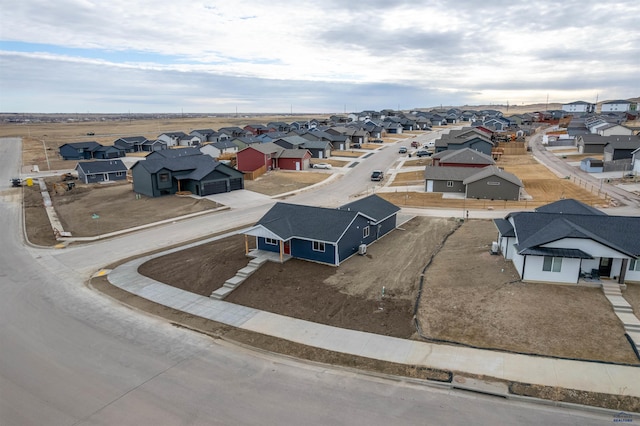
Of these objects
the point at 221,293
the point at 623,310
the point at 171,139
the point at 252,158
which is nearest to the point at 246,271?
the point at 221,293

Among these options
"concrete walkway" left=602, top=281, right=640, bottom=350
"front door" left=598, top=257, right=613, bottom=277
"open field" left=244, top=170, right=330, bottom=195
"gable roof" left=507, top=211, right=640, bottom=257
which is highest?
"gable roof" left=507, top=211, right=640, bottom=257

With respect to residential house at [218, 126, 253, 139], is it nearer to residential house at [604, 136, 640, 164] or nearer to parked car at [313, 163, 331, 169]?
parked car at [313, 163, 331, 169]

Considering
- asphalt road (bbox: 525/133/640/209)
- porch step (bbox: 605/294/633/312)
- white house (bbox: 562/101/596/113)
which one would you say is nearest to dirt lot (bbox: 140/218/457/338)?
porch step (bbox: 605/294/633/312)

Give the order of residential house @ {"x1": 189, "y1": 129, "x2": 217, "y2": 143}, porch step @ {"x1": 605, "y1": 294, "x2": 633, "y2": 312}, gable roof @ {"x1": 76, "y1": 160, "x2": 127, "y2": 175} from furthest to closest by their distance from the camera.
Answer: residential house @ {"x1": 189, "y1": 129, "x2": 217, "y2": 143}, gable roof @ {"x1": 76, "y1": 160, "x2": 127, "y2": 175}, porch step @ {"x1": 605, "y1": 294, "x2": 633, "y2": 312}

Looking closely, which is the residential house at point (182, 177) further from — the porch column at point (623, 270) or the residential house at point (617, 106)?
the residential house at point (617, 106)

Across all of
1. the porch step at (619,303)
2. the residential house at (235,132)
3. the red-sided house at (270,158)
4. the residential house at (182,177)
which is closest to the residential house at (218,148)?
the red-sided house at (270,158)

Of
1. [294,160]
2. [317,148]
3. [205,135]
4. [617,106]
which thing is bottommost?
[294,160]

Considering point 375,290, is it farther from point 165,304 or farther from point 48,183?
point 48,183

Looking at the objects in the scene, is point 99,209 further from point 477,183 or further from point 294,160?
point 477,183
